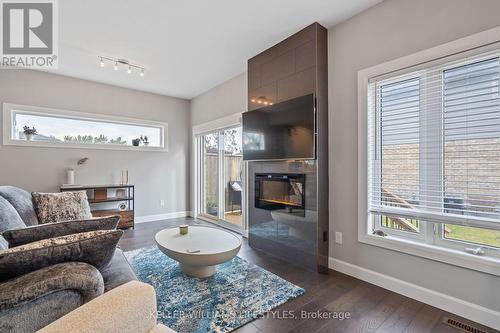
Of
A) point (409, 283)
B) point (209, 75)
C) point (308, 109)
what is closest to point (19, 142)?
point (209, 75)

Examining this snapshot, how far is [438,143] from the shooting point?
1.98 meters

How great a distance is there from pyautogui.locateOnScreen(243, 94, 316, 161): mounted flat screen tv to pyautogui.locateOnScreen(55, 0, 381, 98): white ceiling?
2.83 ft

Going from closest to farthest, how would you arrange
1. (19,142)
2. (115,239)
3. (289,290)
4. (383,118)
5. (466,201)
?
(115,239) < (466,201) < (289,290) < (383,118) < (19,142)

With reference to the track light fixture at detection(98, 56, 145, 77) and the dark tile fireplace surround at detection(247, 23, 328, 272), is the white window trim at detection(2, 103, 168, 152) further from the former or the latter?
the dark tile fireplace surround at detection(247, 23, 328, 272)

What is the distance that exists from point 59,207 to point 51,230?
160 cm

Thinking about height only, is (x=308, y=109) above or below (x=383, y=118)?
above

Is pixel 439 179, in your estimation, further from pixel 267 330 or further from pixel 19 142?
pixel 19 142

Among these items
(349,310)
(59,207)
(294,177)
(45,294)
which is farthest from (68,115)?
(349,310)

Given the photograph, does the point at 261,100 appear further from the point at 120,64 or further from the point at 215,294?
the point at 215,294

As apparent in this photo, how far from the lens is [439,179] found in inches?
78.0

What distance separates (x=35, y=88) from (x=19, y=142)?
93cm

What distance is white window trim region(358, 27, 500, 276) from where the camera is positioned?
173 cm

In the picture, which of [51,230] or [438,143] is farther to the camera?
[438,143]

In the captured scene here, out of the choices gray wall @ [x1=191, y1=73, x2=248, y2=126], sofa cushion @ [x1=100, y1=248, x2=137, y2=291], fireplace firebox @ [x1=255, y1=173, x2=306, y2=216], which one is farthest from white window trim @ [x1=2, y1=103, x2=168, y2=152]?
sofa cushion @ [x1=100, y1=248, x2=137, y2=291]
